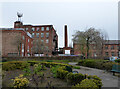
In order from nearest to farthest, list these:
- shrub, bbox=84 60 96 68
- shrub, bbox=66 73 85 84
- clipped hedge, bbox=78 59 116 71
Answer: shrub, bbox=66 73 85 84 < clipped hedge, bbox=78 59 116 71 < shrub, bbox=84 60 96 68

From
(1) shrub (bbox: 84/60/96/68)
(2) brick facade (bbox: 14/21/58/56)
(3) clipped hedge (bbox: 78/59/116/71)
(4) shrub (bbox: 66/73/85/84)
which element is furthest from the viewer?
(2) brick facade (bbox: 14/21/58/56)

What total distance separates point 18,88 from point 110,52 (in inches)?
2160

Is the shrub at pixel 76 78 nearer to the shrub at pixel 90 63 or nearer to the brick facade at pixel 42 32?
the shrub at pixel 90 63

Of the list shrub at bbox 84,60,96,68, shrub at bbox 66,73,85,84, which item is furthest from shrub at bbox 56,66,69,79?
shrub at bbox 84,60,96,68

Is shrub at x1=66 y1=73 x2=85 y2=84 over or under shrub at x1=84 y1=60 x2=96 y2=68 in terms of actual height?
over

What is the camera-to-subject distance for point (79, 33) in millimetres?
23391

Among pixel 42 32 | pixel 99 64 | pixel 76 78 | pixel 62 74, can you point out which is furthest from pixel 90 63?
pixel 42 32

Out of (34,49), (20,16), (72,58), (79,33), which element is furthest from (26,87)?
(20,16)

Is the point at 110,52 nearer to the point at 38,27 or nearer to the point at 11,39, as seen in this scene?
the point at 38,27

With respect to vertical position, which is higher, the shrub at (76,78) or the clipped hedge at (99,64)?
the shrub at (76,78)

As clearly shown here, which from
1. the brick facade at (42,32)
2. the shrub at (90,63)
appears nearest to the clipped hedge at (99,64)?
the shrub at (90,63)

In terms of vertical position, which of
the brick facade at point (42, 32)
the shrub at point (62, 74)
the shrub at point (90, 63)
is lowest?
the shrub at point (90, 63)

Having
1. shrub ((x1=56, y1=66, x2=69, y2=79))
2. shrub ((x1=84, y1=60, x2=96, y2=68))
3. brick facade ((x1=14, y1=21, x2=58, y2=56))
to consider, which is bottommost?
shrub ((x1=84, y1=60, x2=96, y2=68))

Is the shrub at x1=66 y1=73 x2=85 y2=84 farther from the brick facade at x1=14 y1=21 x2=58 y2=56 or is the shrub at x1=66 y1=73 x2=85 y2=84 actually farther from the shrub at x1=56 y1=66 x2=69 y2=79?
the brick facade at x1=14 y1=21 x2=58 y2=56
